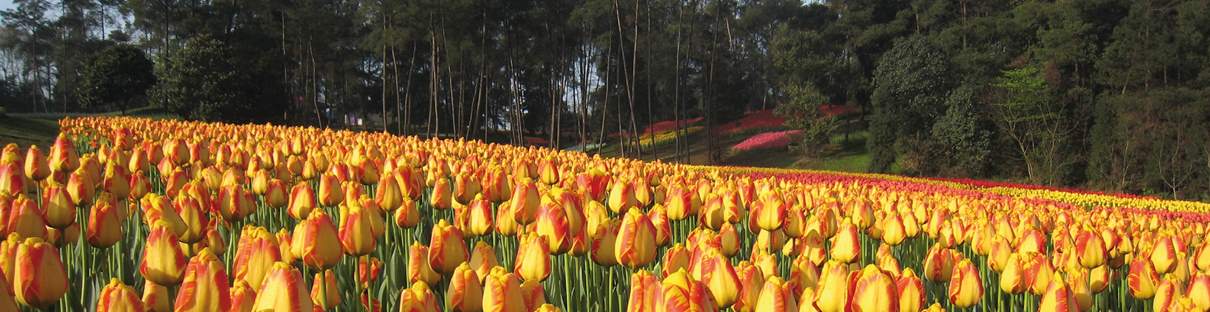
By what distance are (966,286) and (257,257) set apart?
2008mm

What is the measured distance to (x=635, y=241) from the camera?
234cm

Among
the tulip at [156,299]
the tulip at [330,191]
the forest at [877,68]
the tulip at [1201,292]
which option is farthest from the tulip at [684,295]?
the forest at [877,68]

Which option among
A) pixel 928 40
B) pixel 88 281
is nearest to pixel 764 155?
pixel 928 40

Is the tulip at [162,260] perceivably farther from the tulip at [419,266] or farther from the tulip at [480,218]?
the tulip at [480,218]

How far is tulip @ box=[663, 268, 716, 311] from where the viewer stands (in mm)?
1430

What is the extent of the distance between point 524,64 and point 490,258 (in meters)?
42.9

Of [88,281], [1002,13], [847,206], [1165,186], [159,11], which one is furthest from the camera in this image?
[159,11]

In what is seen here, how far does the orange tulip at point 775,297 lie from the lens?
1.60 metres

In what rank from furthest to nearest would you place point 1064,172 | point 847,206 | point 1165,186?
1. point 1064,172
2. point 1165,186
3. point 847,206

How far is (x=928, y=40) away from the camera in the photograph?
33.4m

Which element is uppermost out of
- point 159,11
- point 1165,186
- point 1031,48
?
point 159,11

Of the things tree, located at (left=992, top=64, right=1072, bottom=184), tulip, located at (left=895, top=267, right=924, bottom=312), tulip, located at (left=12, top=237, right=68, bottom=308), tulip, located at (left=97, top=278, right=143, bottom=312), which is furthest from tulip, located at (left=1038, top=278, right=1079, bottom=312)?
tree, located at (left=992, top=64, right=1072, bottom=184)

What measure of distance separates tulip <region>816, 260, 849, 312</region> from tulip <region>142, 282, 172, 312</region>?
157cm

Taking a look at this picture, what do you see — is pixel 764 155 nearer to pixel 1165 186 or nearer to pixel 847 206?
pixel 1165 186
